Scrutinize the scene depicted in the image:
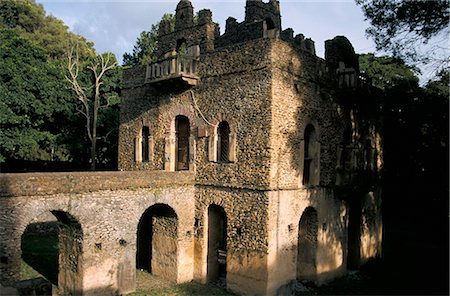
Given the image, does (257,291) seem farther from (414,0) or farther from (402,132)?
(402,132)

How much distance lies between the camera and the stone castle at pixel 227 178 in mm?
11789

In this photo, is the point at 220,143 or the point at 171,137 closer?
the point at 220,143

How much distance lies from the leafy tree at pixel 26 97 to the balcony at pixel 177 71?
34.5 feet

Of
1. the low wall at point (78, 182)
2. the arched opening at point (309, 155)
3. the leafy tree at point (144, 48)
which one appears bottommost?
the low wall at point (78, 182)

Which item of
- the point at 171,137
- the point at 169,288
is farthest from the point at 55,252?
the point at 171,137

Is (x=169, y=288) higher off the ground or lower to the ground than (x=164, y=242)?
lower

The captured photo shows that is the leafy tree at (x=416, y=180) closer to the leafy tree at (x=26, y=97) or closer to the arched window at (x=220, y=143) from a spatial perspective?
the arched window at (x=220, y=143)

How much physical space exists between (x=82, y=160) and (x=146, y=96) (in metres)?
12.4

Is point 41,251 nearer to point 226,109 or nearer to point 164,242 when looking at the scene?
point 164,242

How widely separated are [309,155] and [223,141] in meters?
3.38

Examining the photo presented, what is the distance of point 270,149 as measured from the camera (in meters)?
12.1

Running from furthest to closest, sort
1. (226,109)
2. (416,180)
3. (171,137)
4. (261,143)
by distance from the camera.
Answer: (416,180) → (171,137) → (226,109) → (261,143)

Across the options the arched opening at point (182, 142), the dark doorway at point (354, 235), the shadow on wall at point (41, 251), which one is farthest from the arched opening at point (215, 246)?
the dark doorway at point (354, 235)

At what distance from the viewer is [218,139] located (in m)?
13.9
